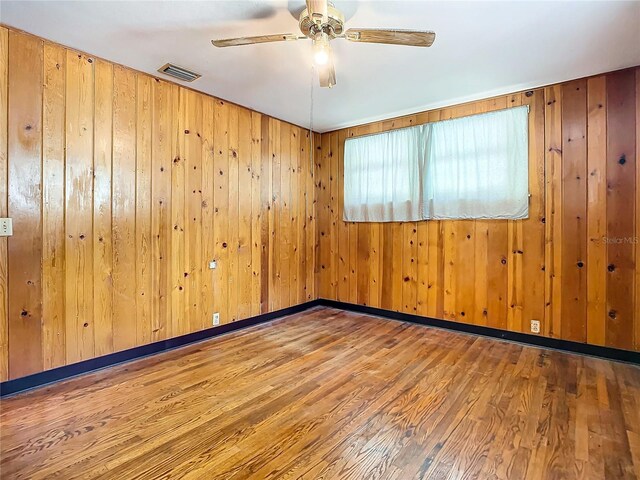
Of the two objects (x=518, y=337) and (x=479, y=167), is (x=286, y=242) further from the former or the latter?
(x=518, y=337)

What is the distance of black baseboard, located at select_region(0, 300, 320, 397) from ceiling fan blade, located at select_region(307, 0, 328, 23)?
3.00m

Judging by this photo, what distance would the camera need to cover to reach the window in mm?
3271

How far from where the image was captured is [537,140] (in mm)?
3174

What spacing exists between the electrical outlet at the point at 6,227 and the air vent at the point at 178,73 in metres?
1.70

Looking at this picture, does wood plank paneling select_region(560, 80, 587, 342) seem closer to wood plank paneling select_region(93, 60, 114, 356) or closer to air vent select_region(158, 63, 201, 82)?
air vent select_region(158, 63, 201, 82)

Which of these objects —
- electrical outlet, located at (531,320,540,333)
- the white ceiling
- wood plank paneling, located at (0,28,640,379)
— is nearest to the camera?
the white ceiling

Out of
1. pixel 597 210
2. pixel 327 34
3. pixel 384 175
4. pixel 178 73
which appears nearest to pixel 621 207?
pixel 597 210

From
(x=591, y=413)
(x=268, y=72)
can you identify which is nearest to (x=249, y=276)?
(x=268, y=72)

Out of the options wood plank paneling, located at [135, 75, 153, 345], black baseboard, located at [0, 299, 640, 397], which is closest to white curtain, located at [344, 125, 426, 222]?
black baseboard, located at [0, 299, 640, 397]

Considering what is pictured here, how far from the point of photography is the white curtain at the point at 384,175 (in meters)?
3.91

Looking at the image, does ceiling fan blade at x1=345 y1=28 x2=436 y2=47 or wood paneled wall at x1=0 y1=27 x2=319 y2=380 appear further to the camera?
wood paneled wall at x1=0 y1=27 x2=319 y2=380

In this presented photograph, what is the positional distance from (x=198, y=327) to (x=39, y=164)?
77.4 inches

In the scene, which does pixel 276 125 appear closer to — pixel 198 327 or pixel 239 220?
pixel 239 220

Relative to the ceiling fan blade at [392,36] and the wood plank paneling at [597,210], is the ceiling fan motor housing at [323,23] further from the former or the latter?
the wood plank paneling at [597,210]
